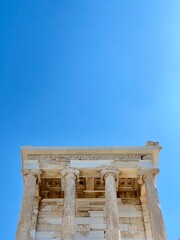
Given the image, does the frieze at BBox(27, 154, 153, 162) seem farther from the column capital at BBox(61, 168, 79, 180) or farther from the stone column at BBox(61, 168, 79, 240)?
the stone column at BBox(61, 168, 79, 240)

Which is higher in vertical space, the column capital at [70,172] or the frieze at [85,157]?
the frieze at [85,157]

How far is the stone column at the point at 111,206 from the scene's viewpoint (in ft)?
67.3

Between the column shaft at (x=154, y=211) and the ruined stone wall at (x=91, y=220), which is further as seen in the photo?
the ruined stone wall at (x=91, y=220)

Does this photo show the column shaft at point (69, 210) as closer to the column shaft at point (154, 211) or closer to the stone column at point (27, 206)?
the stone column at point (27, 206)

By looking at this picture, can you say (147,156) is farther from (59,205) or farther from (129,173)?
(59,205)

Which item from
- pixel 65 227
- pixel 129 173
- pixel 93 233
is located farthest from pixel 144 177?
pixel 65 227

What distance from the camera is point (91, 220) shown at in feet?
82.0

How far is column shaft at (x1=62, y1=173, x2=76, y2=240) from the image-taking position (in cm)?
2061

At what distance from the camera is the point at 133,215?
25.3m

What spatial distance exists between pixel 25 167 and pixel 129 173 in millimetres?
6122

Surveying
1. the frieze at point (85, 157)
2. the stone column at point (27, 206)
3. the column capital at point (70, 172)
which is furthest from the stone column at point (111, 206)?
the stone column at point (27, 206)

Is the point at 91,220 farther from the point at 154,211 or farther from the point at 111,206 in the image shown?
the point at 154,211

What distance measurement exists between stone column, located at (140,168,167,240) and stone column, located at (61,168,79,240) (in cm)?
396

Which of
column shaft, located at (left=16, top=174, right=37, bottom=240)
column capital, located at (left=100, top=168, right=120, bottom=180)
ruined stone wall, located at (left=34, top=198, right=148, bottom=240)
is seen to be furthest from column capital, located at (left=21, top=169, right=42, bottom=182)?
column capital, located at (left=100, top=168, right=120, bottom=180)
